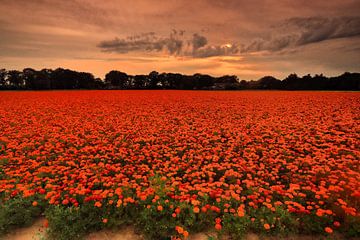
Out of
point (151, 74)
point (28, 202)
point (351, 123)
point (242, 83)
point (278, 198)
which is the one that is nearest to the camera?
point (28, 202)

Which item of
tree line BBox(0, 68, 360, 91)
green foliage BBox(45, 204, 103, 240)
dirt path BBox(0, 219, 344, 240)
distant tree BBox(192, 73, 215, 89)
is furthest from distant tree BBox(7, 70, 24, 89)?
green foliage BBox(45, 204, 103, 240)

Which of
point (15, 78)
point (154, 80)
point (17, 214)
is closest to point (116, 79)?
point (154, 80)

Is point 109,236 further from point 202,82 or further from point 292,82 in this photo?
point 202,82

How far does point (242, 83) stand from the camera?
2990 inches

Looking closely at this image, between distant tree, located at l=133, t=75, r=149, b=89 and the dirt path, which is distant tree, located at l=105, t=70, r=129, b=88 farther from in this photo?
the dirt path

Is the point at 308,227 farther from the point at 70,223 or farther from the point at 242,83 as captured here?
the point at 242,83

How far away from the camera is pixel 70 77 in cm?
8331

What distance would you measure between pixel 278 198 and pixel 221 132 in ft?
23.6

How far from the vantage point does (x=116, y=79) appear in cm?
9006

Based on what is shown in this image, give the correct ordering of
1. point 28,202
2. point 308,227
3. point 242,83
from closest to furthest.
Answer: point 308,227 → point 28,202 → point 242,83

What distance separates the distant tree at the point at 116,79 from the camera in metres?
90.1

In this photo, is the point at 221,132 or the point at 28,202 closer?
the point at 28,202

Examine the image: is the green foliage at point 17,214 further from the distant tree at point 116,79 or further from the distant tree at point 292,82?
the distant tree at point 116,79

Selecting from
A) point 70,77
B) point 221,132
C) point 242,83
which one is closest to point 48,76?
point 70,77
